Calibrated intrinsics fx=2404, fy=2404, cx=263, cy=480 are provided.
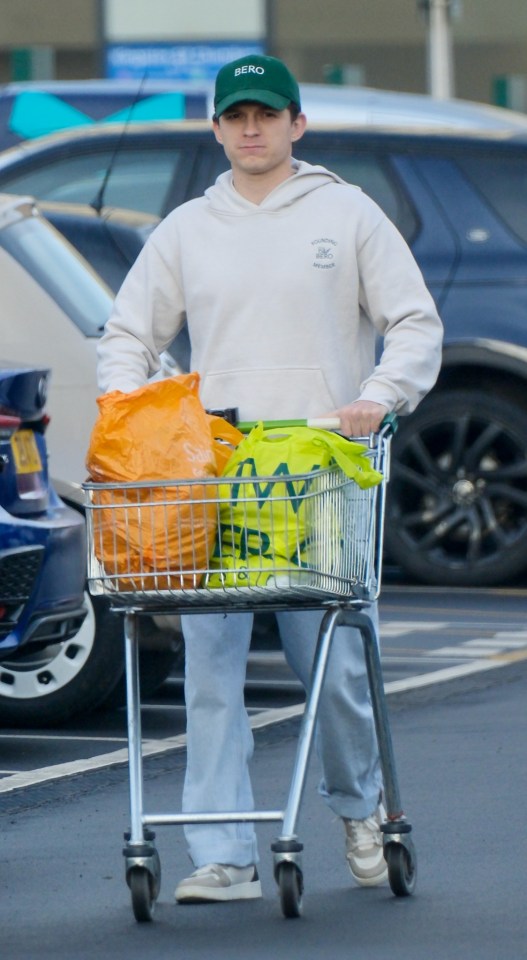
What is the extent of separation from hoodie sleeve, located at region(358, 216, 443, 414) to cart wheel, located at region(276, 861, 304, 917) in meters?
1.01

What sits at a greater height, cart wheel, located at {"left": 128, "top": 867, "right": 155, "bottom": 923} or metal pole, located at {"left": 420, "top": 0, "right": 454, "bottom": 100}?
metal pole, located at {"left": 420, "top": 0, "right": 454, "bottom": 100}

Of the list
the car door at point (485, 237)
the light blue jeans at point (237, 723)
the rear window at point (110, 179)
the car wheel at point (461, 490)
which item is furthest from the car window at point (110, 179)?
the light blue jeans at point (237, 723)

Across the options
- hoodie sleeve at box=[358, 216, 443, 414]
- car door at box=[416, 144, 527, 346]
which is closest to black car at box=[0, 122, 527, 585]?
car door at box=[416, 144, 527, 346]

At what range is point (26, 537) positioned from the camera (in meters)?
6.59

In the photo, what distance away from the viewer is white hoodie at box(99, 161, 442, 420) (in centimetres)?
512

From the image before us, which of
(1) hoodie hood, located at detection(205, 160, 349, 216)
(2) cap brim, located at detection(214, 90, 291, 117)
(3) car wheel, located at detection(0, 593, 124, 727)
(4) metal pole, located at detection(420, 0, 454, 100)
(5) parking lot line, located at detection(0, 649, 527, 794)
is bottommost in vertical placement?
(5) parking lot line, located at detection(0, 649, 527, 794)

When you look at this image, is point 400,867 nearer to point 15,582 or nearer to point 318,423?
point 318,423

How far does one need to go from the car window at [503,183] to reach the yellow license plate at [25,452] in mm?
4953

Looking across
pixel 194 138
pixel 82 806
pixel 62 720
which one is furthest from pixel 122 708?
pixel 194 138

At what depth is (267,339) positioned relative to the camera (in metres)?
5.12

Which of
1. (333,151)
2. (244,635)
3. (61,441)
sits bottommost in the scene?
(244,635)

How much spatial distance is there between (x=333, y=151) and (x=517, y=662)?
3463 mm

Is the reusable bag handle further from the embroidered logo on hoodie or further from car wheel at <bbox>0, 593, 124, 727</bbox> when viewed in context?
car wheel at <bbox>0, 593, 124, 727</bbox>

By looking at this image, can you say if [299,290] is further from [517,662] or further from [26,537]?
[517,662]
